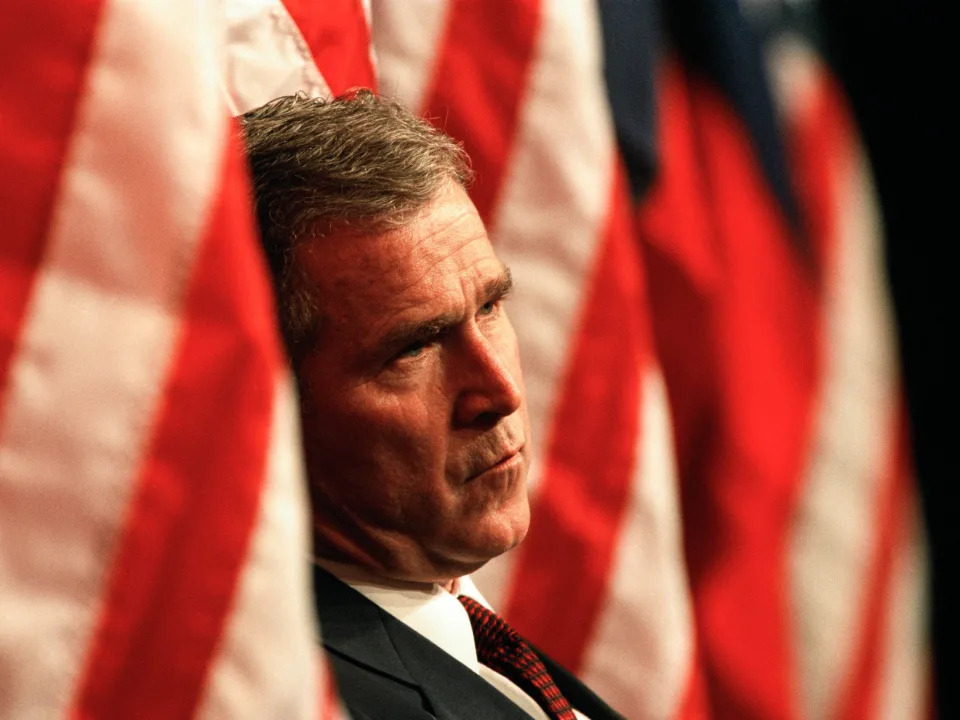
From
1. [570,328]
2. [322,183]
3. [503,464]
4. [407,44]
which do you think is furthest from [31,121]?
[570,328]

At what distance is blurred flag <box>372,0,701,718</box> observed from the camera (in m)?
1.57

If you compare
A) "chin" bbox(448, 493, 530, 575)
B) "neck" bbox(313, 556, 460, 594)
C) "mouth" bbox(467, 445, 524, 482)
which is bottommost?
"neck" bbox(313, 556, 460, 594)

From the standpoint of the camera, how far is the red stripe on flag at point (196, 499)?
0.87 metres

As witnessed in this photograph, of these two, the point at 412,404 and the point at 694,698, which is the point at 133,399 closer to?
A: the point at 412,404

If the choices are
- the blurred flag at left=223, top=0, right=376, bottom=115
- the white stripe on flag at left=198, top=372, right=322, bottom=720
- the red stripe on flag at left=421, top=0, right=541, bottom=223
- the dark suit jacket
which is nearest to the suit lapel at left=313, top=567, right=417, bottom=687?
the dark suit jacket

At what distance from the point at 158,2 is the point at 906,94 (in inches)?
41.5

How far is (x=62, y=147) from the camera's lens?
86 centimetres

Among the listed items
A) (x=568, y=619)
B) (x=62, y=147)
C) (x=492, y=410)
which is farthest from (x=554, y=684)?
(x=62, y=147)

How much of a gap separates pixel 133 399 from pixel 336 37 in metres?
0.67

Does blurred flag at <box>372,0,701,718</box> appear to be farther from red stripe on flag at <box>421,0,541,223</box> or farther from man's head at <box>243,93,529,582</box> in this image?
man's head at <box>243,93,529,582</box>

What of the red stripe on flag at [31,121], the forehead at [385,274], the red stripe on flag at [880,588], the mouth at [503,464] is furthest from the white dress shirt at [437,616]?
the red stripe on flag at [880,588]

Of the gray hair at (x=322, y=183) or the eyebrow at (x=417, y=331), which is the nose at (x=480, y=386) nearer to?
the eyebrow at (x=417, y=331)

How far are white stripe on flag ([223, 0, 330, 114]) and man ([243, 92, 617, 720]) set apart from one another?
22 centimetres

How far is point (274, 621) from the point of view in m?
0.89
